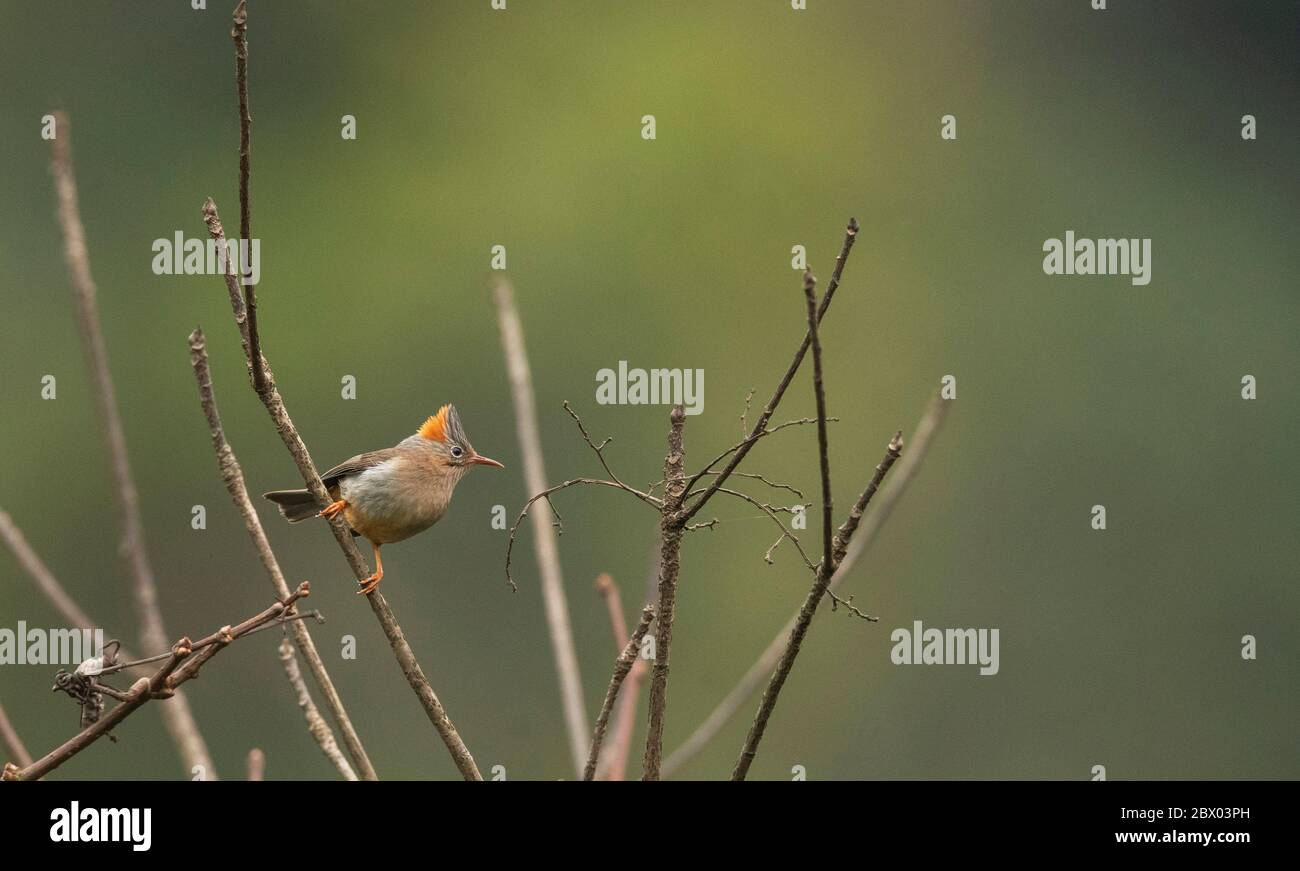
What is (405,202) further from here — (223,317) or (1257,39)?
(1257,39)

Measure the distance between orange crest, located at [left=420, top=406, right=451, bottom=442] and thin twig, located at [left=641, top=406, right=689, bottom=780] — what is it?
2.94 metres

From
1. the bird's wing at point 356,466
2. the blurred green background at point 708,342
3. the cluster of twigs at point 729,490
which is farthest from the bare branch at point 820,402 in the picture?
the blurred green background at point 708,342

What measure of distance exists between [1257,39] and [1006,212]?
15.0 feet

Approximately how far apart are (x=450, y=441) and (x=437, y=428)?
0.38 feet

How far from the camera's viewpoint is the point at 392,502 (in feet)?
15.4

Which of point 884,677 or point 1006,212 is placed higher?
point 1006,212

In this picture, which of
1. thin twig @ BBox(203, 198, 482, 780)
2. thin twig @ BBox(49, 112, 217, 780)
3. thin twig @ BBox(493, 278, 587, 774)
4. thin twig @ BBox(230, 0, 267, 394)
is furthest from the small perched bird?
thin twig @ BBox(230, 0, 267, 394)

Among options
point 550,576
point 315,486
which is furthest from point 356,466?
point 315,486

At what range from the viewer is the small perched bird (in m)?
4.69

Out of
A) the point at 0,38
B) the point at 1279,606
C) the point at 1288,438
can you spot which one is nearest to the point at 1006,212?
the point at 1288,438

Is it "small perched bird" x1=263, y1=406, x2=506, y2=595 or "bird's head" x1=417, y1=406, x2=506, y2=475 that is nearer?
"small perched bird" x1=263, y1=406, x2=506, y2=595

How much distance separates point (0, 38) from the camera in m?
18.2

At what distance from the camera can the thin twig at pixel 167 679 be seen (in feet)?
5.88

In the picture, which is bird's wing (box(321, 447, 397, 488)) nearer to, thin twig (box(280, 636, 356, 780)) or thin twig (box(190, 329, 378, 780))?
thin twig (box(280, 636, 356, 780))
